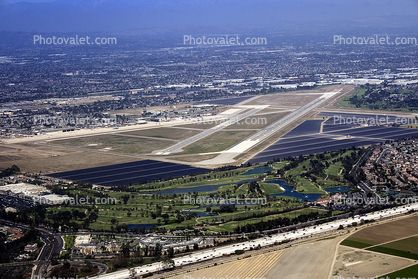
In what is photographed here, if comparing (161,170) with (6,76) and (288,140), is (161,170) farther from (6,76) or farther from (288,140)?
(6,76)

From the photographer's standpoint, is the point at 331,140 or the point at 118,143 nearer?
the point at 331,140

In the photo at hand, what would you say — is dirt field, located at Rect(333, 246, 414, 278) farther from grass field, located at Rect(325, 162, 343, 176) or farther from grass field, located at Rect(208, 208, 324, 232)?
grass field, located at Rect(325, 162, 343, 176)

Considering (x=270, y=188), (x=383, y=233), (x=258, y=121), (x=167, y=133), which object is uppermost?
(x=258, y=121)

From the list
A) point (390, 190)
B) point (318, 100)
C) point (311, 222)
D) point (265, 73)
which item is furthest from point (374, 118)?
point (265, 73)

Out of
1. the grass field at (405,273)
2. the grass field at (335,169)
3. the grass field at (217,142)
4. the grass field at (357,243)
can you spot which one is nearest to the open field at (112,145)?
the grass field at (217,142)

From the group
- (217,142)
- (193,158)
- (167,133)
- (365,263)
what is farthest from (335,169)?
(167,133)

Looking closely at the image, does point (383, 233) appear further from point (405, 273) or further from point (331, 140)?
point (331, 140)
